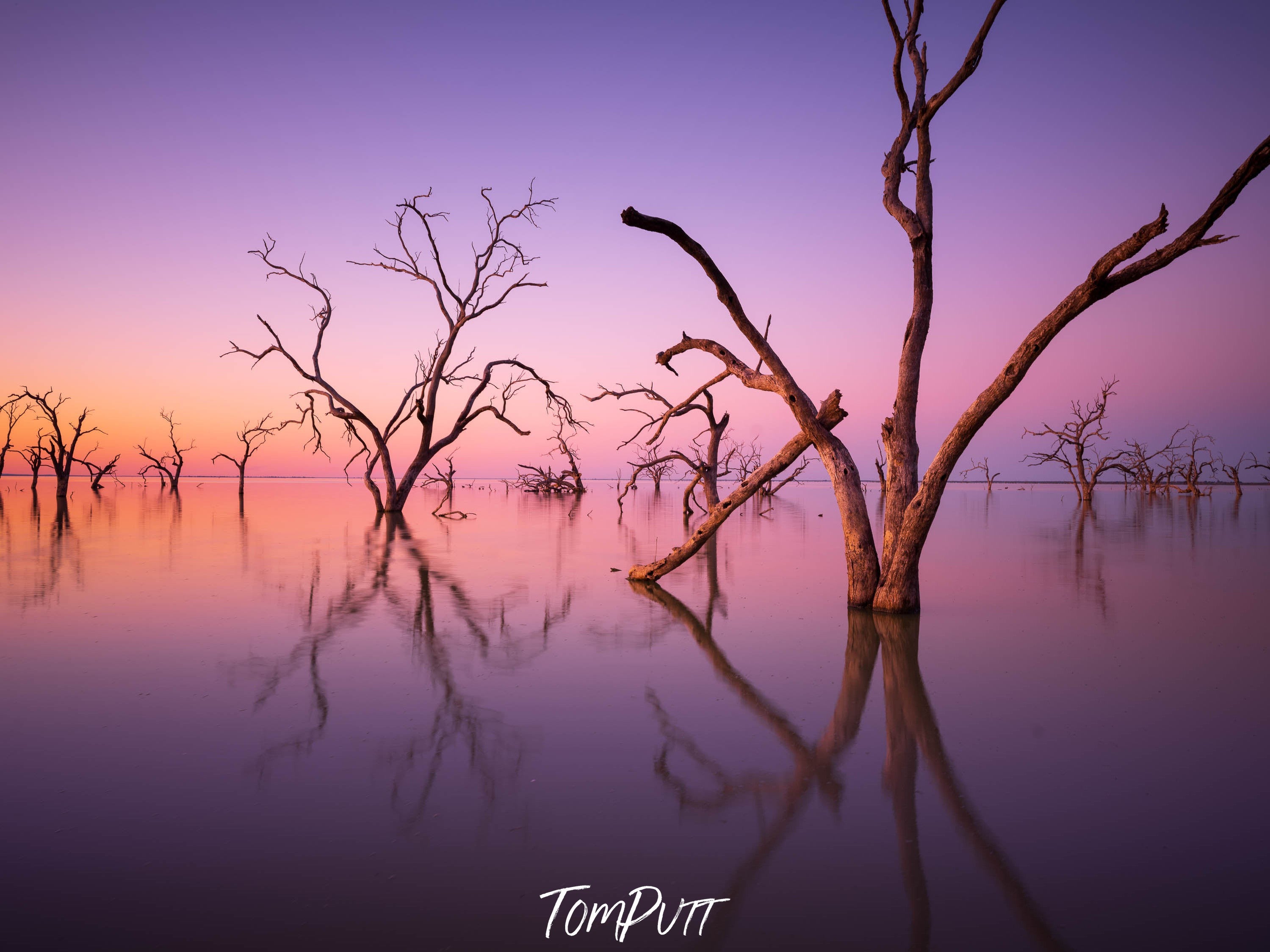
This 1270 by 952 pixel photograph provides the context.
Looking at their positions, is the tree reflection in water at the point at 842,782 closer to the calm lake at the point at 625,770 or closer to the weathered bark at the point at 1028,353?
the calm lake at the point at 625,770

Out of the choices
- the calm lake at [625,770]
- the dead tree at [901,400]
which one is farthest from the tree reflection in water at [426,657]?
the dead tree at [901,400]

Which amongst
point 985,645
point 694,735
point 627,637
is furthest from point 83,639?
point 985,645

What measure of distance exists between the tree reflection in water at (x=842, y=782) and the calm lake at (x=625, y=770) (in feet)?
0.06

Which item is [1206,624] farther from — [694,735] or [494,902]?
[494,902]

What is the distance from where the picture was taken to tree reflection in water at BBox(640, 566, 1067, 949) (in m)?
2.36

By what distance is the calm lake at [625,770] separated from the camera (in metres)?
2.27

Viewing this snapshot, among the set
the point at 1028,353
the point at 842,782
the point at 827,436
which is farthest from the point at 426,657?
the point at 1028,353

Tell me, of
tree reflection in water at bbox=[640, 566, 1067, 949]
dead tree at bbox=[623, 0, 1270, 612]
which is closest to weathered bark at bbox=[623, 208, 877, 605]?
dead tree at bbox=[623, 0, 1270, 612]

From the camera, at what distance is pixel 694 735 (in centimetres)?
394

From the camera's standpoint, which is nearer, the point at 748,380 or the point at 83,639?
the point at 83,639

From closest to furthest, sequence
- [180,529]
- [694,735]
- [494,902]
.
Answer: [494,902]
[694,735]
[180,529]

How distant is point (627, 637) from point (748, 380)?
136 inches

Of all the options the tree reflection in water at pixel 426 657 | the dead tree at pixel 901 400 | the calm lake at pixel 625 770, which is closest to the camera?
the calm lake at pixel 625 770

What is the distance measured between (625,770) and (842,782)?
1.08m
